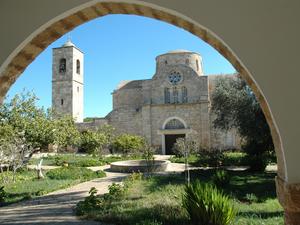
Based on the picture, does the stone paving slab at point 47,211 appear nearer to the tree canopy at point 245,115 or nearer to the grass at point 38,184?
the grass at point 38,184

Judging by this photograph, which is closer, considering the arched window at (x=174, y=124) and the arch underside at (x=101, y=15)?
the arch underside at (x=101, y=15)

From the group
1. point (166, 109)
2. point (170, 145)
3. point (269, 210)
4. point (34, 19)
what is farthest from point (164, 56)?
point (34, 19)

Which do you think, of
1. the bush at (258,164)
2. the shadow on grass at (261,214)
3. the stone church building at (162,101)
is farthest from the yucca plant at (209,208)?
the stone church building at (162,101)

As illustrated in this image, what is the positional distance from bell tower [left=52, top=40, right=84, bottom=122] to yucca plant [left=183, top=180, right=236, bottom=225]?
32.3m

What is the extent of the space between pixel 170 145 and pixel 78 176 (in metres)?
18.6

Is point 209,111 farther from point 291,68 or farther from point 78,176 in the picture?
point 291,68

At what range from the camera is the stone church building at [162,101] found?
1289 inches

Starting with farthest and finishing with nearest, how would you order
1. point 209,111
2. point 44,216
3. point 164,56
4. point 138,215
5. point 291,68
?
point 164,56 < point 209,111 < point 44,216 < point 138,215 < point 291,68

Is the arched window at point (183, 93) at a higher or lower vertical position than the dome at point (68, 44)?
lower

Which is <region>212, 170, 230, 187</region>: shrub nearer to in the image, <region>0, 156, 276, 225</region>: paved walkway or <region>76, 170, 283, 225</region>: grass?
<region>76, 170, 283, 225</region>: grass

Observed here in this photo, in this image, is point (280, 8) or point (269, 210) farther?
point (269, 210)

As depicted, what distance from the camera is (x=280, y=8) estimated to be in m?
2.79

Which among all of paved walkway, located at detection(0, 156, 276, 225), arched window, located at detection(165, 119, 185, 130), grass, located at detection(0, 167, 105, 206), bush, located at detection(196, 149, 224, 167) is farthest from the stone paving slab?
arched window, located at detection(165, 119, 185, 130)

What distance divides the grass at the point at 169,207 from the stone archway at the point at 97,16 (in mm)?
3905
